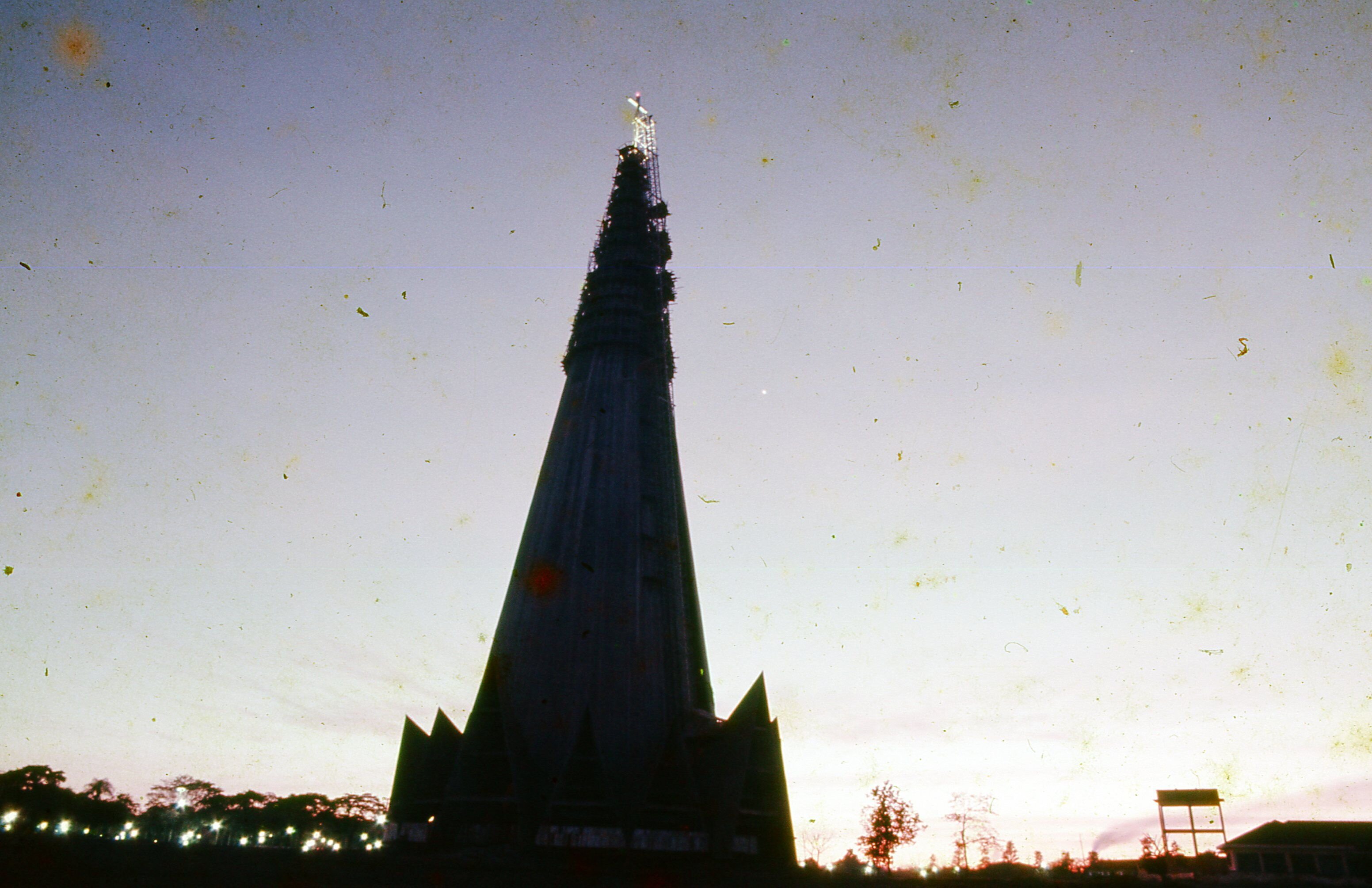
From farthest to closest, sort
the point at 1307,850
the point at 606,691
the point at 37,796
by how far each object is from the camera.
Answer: the point at 37,796, the point at 1307,850, the point at 606,691

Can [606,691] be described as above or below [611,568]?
below

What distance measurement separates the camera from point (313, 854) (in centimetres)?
2353

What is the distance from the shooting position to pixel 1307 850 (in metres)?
51.0

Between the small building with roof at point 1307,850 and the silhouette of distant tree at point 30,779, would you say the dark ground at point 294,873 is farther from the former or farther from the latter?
the silhouette of distant tree at point 30,779

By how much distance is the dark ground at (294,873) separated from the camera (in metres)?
19.1

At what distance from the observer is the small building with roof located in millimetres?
49844

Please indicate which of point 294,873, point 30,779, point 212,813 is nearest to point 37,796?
point 30,779

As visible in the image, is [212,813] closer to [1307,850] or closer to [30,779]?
[30,779]

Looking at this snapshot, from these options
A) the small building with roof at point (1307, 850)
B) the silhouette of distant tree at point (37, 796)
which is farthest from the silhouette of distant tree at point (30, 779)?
the small building with roof at point (1307, 850)

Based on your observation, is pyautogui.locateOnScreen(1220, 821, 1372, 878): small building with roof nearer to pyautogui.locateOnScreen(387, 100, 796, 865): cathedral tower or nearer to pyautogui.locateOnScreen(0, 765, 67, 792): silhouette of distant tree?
pyautogui.locateOnScreen(387, 100, 796, 865): cathedral tower

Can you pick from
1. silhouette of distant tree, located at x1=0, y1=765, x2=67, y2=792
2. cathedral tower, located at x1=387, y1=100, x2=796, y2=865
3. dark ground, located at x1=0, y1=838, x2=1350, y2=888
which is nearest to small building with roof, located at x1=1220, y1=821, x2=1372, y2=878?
dark ground, located at x1=0, y1=838, x2=1350, y2=888

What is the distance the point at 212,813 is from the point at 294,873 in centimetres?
13851

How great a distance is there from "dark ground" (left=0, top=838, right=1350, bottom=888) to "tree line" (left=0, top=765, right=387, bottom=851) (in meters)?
74.8

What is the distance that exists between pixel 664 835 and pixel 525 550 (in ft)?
63.0
